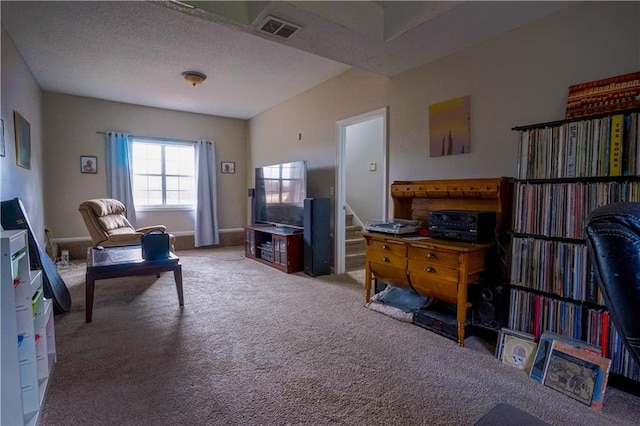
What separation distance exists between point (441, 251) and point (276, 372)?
4.45 feet

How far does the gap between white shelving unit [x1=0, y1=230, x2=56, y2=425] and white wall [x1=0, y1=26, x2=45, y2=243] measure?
172 centimetres

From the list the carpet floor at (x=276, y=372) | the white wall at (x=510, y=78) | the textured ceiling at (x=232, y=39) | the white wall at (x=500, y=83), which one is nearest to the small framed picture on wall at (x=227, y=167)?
the textured ceiling at (x=232, y=39)

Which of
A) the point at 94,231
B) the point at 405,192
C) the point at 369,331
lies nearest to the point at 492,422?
the point at 369,331

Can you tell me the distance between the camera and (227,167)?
6305 millimetres

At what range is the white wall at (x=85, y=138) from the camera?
4781 mm

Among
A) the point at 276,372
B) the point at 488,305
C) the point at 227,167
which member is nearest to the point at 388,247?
the point at 488,305

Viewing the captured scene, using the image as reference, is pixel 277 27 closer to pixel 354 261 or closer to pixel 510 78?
pixel 510 78

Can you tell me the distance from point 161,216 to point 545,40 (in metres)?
5.78

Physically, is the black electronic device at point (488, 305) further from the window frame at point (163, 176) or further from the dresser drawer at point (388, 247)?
the window frame at point (163, 176)

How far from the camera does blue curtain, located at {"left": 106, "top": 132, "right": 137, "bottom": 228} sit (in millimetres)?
5129

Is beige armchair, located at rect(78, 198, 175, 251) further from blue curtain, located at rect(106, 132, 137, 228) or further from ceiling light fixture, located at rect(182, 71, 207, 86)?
ceiling light fixture, located at rect(182, 71, 207, 86)

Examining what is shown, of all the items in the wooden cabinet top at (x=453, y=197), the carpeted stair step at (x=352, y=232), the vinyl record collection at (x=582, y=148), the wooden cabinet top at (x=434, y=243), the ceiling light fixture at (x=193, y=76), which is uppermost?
the ceiling light fixture at (x=193, y=76)

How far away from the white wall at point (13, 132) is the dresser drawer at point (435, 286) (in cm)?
344

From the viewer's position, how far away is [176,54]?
3.36 m
